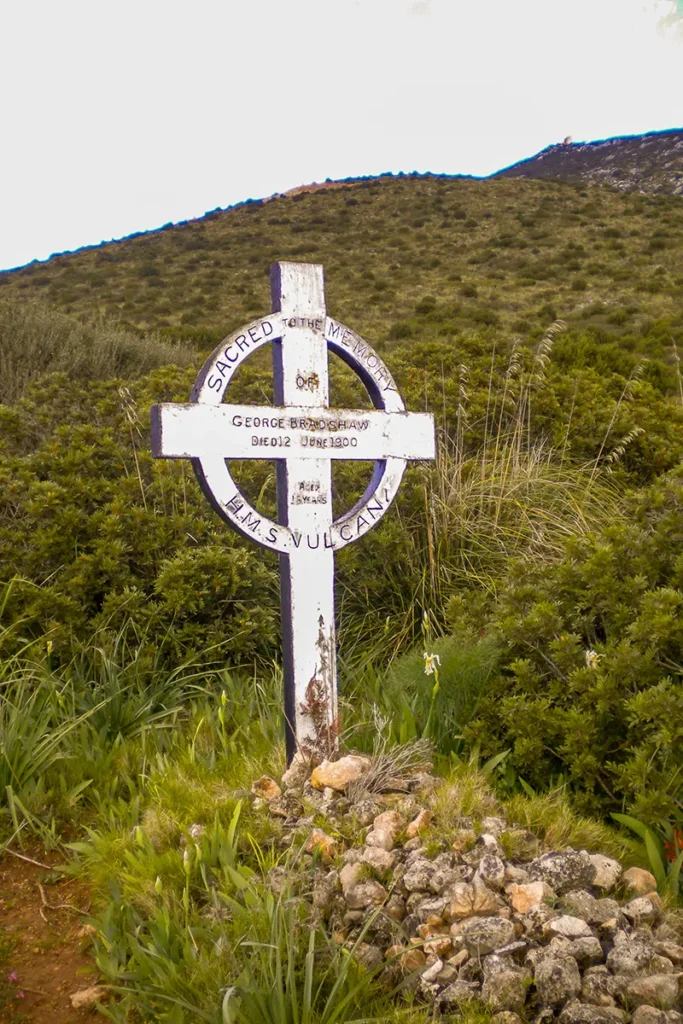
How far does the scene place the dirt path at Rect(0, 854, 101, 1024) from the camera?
2.49 metres

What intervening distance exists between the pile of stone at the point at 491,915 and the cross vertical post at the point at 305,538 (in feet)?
1.52

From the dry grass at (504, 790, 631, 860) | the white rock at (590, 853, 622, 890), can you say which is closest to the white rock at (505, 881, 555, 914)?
the white rock at (590, 853, 622, 890)

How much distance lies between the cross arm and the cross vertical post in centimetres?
6

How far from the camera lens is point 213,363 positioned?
3.26 metres

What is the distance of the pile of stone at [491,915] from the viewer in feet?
6.95

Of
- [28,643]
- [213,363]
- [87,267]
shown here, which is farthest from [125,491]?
[87,267]

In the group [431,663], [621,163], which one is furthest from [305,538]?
[621,163]

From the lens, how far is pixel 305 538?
3412 millimetres

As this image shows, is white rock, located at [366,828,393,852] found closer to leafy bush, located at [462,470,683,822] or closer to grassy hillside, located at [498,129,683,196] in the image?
leafy bush, located at [462,470,683,822]

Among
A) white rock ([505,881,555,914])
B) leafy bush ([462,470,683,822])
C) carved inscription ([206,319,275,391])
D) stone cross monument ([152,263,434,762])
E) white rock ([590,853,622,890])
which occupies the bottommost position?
white rock ([590,853,622,890])

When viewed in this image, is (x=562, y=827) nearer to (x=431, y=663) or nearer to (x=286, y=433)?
(x=431, y=663)

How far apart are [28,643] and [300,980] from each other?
8.10 feet

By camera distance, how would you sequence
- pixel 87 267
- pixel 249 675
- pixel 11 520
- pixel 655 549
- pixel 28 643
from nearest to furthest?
1. pixel 655 549
2. pixel 28 643
3. pixel 249 675
4. pixel 11 520
5. pixel 87 267

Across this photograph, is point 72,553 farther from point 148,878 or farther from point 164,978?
point 164,978
